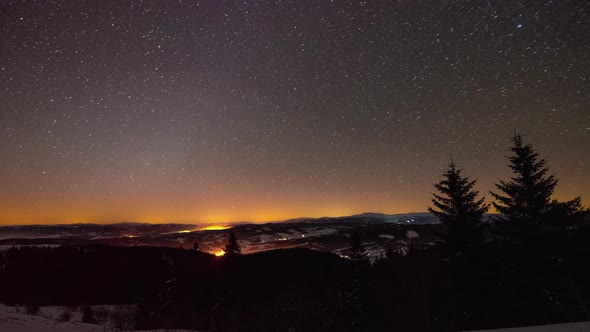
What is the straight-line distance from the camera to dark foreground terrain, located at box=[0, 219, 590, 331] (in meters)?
19.3

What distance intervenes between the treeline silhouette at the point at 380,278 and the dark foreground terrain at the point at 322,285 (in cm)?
9

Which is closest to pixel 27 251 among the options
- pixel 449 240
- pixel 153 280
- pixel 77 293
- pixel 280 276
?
pixel 77 293

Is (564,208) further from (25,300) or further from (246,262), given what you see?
(25,300)

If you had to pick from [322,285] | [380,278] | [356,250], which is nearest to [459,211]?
[356,250]

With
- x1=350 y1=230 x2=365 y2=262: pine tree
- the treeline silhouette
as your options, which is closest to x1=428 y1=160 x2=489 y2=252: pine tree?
the treeline silhouette

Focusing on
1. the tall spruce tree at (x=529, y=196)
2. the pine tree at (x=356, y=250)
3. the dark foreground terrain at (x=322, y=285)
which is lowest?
the dark foreground terrain at (x=322, y=285)

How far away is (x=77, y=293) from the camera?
9056cm

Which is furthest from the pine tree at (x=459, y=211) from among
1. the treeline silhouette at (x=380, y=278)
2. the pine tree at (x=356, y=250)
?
the pine tree at (x=356, y=250)

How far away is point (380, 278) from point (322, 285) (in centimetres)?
2217

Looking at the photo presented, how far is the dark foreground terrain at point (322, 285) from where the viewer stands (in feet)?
63.3

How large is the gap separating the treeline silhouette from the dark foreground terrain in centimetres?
9

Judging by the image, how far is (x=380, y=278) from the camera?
184 feet

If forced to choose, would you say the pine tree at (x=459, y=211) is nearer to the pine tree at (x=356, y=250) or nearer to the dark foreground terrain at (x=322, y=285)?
the dark foreground terrain at (x=322, y=285)

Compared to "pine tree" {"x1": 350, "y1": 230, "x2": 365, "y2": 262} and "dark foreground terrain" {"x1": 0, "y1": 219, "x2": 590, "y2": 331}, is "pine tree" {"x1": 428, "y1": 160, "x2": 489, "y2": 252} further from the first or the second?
"pine tree" {"x1": 350, "y1": 230, "x2": 365, "y2": 262}
